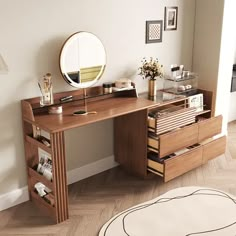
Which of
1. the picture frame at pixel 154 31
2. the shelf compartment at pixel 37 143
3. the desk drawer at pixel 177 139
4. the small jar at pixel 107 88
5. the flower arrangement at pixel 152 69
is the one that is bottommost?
the desk drawer at pixel 177 139

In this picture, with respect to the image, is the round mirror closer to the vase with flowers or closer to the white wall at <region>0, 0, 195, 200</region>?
the white wall at <region>0, 0, 195, 200</region>

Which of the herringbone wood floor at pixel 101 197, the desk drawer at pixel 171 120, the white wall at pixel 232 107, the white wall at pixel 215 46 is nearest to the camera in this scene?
the herringbone wood floor at pixel 101 197

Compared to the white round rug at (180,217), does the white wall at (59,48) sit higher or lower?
higher

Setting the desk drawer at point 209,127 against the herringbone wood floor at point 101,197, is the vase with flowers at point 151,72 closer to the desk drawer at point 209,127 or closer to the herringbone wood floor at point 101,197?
the desk drawer at point 209,127

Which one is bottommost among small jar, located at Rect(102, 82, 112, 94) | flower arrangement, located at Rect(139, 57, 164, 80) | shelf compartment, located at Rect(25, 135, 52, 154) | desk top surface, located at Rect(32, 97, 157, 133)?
shelf compartment, located at Rect(25, 135, 52, 154)

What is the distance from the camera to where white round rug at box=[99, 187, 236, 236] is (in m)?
2.26

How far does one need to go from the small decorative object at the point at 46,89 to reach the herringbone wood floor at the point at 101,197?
79 cm

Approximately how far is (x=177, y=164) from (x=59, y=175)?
98cm

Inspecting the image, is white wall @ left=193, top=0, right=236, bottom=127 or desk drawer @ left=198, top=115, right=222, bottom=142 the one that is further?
white wall @ left=193, top=0, right=236, bottom=127

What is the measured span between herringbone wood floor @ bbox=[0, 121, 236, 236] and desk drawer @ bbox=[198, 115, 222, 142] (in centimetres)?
32

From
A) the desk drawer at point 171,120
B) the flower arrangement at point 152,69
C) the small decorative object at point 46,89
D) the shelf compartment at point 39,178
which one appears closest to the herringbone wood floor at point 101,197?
the shelf compartment at point 39,178

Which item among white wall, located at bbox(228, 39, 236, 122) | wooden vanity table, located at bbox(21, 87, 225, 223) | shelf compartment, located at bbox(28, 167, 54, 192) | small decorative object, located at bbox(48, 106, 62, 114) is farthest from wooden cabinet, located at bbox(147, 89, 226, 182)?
white wall, located at bbox(228, 39, 236, 122)

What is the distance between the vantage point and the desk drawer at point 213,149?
3.02 m

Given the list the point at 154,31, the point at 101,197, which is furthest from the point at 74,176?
the point at 154,31
